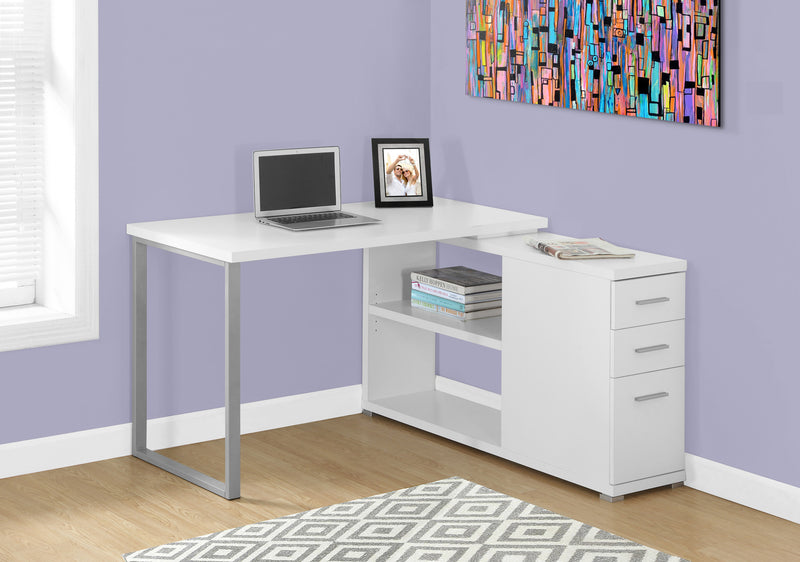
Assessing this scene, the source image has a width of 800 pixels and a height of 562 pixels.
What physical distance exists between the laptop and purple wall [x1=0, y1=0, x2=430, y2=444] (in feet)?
0.62

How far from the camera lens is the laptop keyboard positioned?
401cm

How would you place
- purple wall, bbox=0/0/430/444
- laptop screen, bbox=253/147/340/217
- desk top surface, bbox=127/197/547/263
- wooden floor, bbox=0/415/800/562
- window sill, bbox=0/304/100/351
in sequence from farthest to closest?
laptop screen, bbox=253/147/340/217
purple wall, bbox=0/0/430/444
window sill, bbox=0/304/100/351
desk top surface, bbox=127/197/547/263
wooden floor, bbox=0/415/800/562

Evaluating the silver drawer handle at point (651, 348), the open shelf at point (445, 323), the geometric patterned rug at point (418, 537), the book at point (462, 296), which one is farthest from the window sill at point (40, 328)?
the silver drawer handle at point (651, 348)

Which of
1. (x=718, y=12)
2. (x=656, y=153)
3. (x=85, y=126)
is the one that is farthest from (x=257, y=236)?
(x=718, y=12)

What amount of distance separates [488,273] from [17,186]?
161cm

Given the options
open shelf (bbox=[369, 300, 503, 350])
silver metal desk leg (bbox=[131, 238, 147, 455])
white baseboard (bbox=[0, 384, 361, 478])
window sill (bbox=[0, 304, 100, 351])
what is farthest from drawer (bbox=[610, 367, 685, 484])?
window sill (bbox=[0, 304, 100, 351])

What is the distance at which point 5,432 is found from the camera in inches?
152

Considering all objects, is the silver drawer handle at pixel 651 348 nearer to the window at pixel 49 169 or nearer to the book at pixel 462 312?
the book at pixel 462 312

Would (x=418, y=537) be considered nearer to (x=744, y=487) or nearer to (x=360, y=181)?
(x=744, y=487)

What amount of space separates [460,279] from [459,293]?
88 millimetres

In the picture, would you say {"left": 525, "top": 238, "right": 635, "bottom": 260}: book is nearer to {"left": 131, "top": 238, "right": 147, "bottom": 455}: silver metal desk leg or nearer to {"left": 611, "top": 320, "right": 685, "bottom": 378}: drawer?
{"left": 611, "top": 320, "right": 685, "bottom": 378}: drawer

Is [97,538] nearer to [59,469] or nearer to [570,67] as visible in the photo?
[59,469]

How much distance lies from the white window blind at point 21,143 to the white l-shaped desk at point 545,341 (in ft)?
1.13

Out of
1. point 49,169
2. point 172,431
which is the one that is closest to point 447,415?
point 172,431
